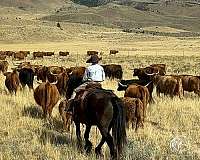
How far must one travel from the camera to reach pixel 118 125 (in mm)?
9008

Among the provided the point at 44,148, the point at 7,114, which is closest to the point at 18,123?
the point at 7,114

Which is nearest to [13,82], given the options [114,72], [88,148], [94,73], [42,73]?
[42,73]

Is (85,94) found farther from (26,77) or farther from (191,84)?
(26,77)

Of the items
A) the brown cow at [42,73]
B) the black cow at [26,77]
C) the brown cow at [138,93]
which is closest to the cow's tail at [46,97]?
the brown cow at [138,93]

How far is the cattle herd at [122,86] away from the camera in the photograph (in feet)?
40.7

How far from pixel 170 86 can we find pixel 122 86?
3.00 metres

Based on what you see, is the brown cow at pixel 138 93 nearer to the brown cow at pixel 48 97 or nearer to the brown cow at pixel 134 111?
the brown cow at pixel 134 111

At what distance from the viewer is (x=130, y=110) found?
1233cm

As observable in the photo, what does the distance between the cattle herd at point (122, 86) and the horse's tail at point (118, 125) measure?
1983 millimetres

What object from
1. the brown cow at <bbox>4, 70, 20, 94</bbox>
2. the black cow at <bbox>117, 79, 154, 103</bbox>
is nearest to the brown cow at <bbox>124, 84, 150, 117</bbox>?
the black cow at <bbox>117, 79, 154, 103</bbox>

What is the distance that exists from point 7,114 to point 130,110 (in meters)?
4.29

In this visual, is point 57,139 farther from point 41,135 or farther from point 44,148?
point 44,148

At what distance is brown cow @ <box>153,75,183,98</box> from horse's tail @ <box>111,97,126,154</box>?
9.63 meters

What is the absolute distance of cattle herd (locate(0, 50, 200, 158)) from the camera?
1241cm
